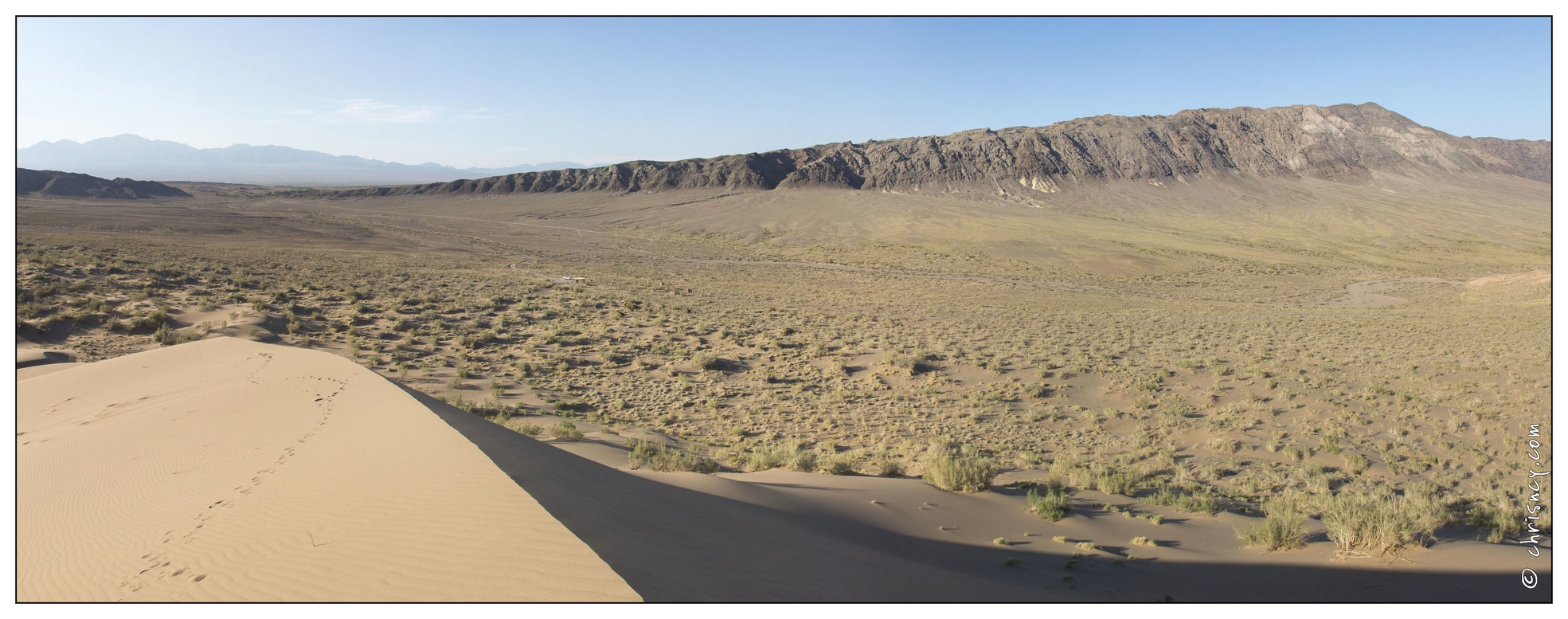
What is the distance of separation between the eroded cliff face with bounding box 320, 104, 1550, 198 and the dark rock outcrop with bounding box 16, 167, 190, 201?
27.5 m

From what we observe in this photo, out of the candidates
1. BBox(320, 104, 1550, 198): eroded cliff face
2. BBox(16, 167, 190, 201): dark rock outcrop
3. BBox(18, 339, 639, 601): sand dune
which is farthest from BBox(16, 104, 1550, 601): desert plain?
BBox(320, 104, 1550, 198): eroded cliff face

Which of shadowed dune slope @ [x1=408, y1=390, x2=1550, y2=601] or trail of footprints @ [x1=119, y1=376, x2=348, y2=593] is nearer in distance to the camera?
trail of footprints @ [x1=119, y1=376, x2=348, y2=593]

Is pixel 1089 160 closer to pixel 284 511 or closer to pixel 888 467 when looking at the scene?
pixel 888 467

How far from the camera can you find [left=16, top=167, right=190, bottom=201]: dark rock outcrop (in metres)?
94.9

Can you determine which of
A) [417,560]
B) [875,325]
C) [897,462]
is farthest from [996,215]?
[417,560]

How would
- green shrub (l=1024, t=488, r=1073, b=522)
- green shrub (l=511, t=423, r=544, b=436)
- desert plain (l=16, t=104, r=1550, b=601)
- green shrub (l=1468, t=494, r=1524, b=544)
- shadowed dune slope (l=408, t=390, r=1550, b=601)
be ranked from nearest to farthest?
1. shadowed dune slope (l=408, t=390, r=1550, b=601)
2. desert plain (l=16, t=104, r=1550, b=601)
3. green shrub (l=1468, t=494, r=1524, b=544)
4. green shrub (l=1024, t=488, r=1073, b=522)
5. green shrub (l=511, t=423, r=544, b=436)

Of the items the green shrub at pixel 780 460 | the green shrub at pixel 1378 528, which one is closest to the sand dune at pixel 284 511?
the green shrub at pixel 780 460

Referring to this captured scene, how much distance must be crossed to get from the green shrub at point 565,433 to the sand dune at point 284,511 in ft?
7.29

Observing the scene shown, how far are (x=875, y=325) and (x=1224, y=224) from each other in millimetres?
85250

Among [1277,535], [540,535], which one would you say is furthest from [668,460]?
[1277,535]

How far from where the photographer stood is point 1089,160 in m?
125

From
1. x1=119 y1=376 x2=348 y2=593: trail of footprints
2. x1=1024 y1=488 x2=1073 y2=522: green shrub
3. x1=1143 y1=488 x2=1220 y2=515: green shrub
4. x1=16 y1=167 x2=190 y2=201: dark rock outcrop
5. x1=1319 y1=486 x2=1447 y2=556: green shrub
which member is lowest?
x1=1143 y1=488 x2=1220 y2=515: green shrub

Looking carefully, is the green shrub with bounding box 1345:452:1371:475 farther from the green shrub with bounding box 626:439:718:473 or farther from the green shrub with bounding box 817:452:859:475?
the green shrub with bounding box 626:439:718:473

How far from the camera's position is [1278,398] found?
13164 mm
